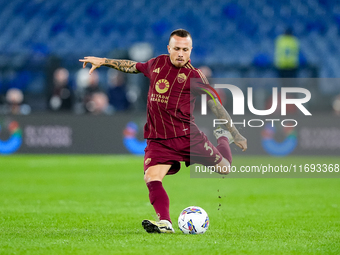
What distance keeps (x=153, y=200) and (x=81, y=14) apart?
59.2ft

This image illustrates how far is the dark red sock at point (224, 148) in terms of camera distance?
649 cm

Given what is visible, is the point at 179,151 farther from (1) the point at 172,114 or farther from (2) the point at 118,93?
(2) the point at 118,93

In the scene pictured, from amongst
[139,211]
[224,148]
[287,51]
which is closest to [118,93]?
[287,51]

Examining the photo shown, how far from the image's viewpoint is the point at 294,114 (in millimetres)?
16172

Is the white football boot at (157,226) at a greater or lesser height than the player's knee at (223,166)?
lesser

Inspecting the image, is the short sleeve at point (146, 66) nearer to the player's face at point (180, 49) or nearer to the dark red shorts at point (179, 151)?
the player's face at point (180, 49)

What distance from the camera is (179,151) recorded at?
5922 millimetres

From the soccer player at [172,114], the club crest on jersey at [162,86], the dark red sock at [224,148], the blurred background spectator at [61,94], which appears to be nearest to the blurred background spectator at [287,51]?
the blurred background spectator at [61,94]

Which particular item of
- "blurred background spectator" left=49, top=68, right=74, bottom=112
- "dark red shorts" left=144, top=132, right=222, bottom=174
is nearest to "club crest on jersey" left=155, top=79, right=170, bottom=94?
"dark red shorts" left=144, top=132, right=222, bottom=174

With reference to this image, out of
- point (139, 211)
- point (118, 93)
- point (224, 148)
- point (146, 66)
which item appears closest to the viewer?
point (146, 66)

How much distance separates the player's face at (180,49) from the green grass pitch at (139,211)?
66.2 inches

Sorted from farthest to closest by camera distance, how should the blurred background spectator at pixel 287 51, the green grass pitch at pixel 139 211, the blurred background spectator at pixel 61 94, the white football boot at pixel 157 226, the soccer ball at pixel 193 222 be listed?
1. the blurred background spectator at pixel 287 51
2. the blurred background spectator at pixel 61 94
3. the soccer ball at pixel 193 222
4. the white football boot at pixel 157 226
5. the green grass pitch at pixel 139 211

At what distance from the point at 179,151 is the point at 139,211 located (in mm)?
1905

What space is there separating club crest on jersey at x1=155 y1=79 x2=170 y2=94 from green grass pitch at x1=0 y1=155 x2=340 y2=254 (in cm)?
140
